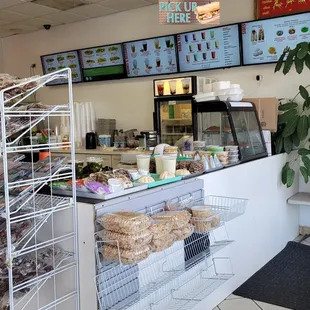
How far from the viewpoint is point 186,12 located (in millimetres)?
2865

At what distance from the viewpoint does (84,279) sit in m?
1.83

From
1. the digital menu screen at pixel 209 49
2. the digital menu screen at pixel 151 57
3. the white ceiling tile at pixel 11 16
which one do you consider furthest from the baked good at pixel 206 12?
the white ceiling tile at pixel 11 16

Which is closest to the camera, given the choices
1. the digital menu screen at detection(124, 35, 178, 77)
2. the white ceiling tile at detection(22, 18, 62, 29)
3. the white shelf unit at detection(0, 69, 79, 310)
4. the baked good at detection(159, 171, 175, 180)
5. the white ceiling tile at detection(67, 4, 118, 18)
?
the white shelf unit at detection(0, 69, 79, 310)

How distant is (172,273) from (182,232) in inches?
12.5

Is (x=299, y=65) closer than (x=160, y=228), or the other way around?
(x=160, y=228)

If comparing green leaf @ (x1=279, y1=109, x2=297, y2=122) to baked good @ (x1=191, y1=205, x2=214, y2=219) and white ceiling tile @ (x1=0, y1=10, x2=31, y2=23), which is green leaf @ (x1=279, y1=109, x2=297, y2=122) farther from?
white ceiling tile @ (x1=0, y1=10, x2=31, y2=23)

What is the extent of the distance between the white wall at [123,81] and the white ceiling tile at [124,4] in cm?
9

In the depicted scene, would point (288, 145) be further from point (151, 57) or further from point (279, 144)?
point (151, 57)

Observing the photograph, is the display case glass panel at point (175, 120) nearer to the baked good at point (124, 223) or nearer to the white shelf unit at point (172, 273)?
the white shelf unit at point (172, 273)

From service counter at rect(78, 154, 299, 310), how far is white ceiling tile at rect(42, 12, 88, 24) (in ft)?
11.9

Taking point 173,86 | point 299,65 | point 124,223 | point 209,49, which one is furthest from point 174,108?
point 124,223

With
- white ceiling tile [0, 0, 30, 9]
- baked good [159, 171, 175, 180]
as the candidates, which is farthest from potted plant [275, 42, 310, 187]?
white ceiling tile [0, 0, 30, 9]

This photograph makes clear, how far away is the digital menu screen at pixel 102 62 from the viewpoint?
5.55m

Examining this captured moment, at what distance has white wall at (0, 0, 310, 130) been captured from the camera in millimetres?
4523
